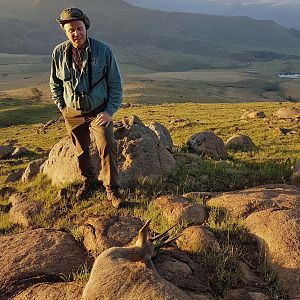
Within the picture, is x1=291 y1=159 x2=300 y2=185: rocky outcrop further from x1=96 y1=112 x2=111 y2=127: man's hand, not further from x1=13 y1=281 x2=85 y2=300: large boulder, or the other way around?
x1=13 y1=281 x2=85 y2=300: large boulder

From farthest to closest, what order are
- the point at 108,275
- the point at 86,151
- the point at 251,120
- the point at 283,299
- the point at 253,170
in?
the point at 251,120 → the point at 253,170 → the point at 86,151 → the point at 283,299 → the point at 108,275

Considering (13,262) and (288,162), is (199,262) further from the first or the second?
(288,162)

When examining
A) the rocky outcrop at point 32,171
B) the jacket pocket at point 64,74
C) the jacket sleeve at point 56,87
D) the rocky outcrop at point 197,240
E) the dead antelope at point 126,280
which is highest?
the jacket pocket at point 64,74

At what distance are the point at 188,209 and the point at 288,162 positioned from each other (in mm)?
7067

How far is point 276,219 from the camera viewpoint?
745cm

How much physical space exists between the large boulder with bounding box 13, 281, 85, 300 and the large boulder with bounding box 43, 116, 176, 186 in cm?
515

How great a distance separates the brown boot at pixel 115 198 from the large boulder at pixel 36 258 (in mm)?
1893

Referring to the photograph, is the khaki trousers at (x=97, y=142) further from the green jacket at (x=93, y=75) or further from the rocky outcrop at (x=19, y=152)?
the rocky outcrop at (x=19, y=152)

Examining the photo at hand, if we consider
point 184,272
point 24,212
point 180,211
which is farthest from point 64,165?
point 184,272

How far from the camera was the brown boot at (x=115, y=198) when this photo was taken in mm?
9055

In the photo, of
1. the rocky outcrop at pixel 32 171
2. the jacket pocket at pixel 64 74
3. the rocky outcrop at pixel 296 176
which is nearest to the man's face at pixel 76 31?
the jacket pocket at pixel 64 74

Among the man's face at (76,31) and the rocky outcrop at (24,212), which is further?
the rocky outcrop at (24,212)

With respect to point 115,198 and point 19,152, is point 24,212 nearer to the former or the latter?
point 115,198

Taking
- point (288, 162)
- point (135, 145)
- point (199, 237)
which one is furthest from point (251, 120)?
point (199, 237)
